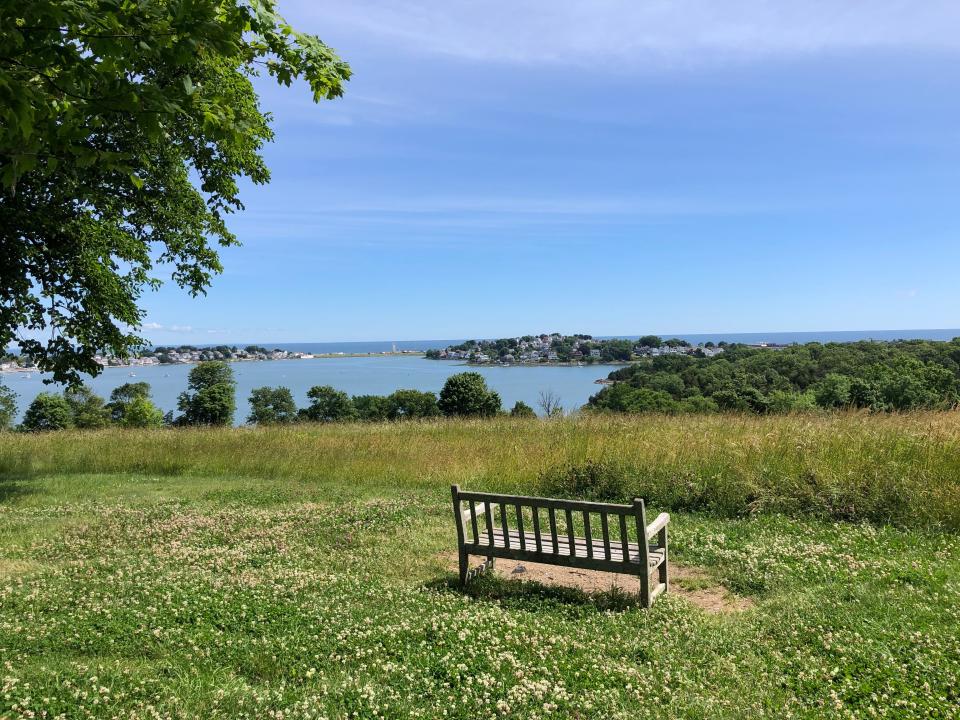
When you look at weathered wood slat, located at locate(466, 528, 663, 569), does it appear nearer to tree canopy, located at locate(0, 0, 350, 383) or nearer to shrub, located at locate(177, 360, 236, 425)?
tree canopy, located at locate(0, 0, 350, 383)

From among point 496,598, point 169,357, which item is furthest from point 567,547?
point 169,357

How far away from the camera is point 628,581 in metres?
6.80

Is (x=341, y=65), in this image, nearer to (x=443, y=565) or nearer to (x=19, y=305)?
(x=443, y=565)

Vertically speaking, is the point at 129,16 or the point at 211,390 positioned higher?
the point at 129,16

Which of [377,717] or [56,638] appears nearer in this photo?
[377,717]

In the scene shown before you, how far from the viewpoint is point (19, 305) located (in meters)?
12.0

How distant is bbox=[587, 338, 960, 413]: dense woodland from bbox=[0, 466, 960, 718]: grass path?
13.4 m

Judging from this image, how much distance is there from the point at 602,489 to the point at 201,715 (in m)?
8.19

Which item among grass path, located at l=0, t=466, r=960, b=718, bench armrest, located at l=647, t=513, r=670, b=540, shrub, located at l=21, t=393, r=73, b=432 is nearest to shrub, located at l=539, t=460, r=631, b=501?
grass path, located at l=0, t=466, r=960, b=718

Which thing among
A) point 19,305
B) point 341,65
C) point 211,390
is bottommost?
point 211,390

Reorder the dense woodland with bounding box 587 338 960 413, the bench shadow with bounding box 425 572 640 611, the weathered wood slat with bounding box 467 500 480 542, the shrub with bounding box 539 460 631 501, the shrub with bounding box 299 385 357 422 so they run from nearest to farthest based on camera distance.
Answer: the bench shadow with bounding box 425 572 640 611, the weathered wood slat with bounding box 467 500 480 542, the shrub with bounding box 539 460 631 501, the dense woodland with bounding box 587 338 960 413, the shrub with bounding box 299 385 357 422

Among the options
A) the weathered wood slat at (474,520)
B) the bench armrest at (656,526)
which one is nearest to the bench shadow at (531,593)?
the weathered wood slat at (474,520)

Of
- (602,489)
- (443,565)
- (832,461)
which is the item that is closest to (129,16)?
(443,565)

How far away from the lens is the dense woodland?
24125mm
